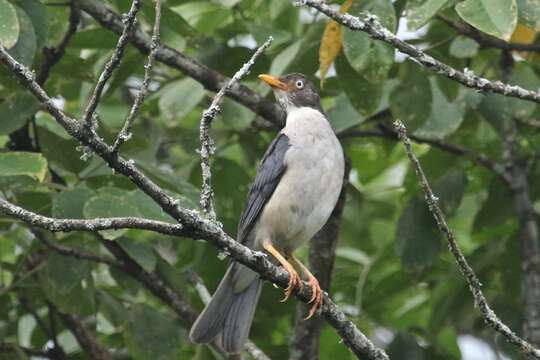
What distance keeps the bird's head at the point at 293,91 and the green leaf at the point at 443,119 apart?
736mm

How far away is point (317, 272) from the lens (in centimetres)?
635

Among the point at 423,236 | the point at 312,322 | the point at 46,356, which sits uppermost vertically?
the point at 423,236

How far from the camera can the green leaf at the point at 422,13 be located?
4.81m

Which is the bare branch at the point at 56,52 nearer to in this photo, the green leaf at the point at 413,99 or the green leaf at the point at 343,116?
the green leaf at the point at 343,116

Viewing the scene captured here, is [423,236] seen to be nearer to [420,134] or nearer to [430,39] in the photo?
[420,134]

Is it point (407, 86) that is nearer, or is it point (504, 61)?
point (407, 86)

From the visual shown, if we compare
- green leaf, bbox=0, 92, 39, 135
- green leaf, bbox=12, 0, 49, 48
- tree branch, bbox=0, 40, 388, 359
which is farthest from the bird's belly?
green leaf, bbox=12, 0, 49, 48

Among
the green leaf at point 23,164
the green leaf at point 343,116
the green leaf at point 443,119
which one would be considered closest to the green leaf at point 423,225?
the green leaf at point 443,119

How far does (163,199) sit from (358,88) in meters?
2.29

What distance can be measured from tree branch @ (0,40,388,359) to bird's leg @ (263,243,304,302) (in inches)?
15.1

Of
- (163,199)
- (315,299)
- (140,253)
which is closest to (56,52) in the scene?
(140,253)

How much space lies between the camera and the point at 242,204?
6.90 metres

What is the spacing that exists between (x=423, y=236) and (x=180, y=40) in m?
1.89

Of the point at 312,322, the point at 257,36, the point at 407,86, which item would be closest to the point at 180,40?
the point at 257,36
